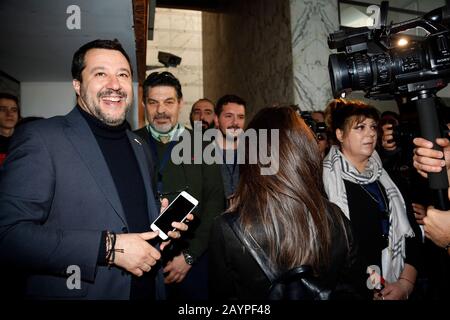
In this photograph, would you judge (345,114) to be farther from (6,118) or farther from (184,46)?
(184,46)

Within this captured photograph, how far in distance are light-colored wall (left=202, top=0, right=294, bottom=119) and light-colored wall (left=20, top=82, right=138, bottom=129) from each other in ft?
6.70

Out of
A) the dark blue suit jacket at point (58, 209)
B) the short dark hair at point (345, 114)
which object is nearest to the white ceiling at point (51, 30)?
the dark blue suit jacket at point (58, 209)

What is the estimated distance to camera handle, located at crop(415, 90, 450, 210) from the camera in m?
1.46

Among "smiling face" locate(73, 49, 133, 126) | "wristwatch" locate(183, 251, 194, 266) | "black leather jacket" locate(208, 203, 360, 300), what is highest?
"smiling face" locate(73, 49, 133, 126)

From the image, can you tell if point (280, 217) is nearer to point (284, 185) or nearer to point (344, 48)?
point (284, 185)

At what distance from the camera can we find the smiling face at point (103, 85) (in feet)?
5.25

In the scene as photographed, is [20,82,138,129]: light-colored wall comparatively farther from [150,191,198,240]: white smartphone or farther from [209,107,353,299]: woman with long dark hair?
[209,107,353,299]: woman with long dark hair

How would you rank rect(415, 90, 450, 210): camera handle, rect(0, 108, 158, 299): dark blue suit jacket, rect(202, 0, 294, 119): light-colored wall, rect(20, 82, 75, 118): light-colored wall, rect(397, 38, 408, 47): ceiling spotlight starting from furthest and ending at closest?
1. rect(20, 82, 75, 118): light-colored wall
2. rect(202, 0, 294, 119): light-colored wall
3. rect(397, 38, 408, 47): ceiling spotlight
4. rect(415, 90, 450, 210): camera handle
5. rect(0, 108, 158, 299): dark blue suit jacket

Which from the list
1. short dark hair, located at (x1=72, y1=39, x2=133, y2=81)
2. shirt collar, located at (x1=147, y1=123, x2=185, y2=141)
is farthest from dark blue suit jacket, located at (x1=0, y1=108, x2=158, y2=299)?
shirt collar, located at (x1=147, y1=123, x2=185, y2=141)

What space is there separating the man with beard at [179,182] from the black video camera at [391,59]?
1.29 m

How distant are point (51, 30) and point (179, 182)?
6.58 ft

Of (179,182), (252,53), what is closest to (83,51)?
(179,182)

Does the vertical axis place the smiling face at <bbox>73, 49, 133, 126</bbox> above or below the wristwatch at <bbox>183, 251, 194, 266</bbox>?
above

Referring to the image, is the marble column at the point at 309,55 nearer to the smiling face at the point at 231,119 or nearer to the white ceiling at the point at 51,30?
the smiling face at the point at 231,119
